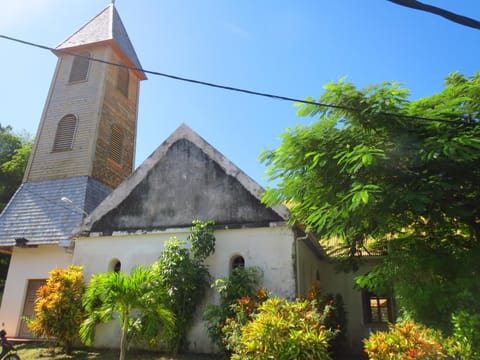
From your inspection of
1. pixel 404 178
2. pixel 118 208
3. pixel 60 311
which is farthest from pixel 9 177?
pixel 404 178

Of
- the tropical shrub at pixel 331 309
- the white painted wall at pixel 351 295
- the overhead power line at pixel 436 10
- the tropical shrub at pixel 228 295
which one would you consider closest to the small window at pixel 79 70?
the tropical shrub at pixel 228 295

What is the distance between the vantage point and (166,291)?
1095cm

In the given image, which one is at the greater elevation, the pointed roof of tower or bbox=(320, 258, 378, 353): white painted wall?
the pointed roof of tower

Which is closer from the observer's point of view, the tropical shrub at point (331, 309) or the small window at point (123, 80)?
the tropical shrub at point (331, 309)

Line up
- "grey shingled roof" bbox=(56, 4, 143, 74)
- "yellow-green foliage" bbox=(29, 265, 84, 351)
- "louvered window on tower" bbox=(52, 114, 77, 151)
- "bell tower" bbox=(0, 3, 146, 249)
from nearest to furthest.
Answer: "yellow-green foliage" bbox=(29, 265, 84, 351)
"bell tower" bbox=(0, 3, 146, 249)
"louvered window on tower" bbox=(52, 114, 77, 151)
"grey shingled roof" bbox=(56, 4, 143, 74)

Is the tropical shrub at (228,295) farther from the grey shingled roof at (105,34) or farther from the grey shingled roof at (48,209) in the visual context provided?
the grey shingled roof at (105,34)

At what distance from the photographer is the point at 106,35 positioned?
20.9m

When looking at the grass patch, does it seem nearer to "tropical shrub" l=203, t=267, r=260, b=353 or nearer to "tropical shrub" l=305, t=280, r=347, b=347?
"tropical shrub" l=203, t=267, r=260, b=353

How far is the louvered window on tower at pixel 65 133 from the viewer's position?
62.1 feet

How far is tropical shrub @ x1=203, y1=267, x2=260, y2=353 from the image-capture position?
10.3 metres

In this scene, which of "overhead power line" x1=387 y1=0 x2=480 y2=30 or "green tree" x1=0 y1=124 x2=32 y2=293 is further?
"green tree" x1=0 y1=124 x2=32 y2=293

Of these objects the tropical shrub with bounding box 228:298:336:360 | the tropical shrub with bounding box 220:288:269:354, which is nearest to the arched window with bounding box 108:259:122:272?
the tropical shrub with bounding box 220:288:269:354

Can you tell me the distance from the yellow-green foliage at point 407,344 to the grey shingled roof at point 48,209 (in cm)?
1210

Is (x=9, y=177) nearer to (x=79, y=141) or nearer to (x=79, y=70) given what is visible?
(x=79, y=70)
